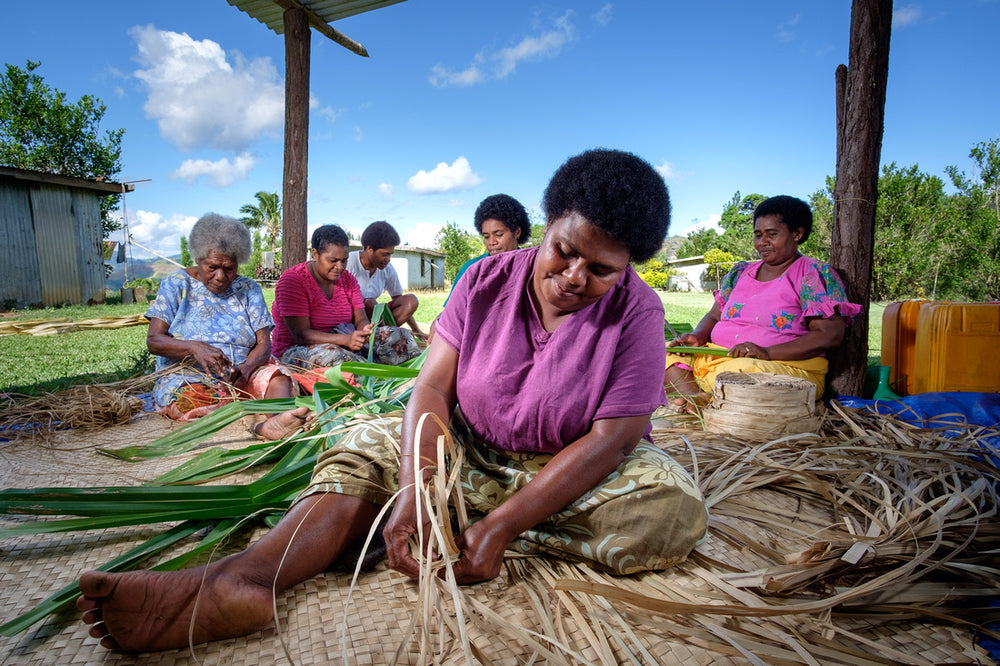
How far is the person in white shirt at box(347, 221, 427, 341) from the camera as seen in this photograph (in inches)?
166

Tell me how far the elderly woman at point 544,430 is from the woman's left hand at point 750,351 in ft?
5.86

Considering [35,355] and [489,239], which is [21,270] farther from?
[489,239]

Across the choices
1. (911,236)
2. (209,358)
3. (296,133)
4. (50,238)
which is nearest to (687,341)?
(209,358)

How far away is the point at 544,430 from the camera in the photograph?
1238mm

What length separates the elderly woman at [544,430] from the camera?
1078mm

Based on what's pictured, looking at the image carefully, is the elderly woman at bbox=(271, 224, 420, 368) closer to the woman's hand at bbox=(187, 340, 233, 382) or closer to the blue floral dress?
the blue floral dress

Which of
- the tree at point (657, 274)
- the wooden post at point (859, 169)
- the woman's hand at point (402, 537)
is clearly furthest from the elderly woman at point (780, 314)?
the tree at point (657, 274)

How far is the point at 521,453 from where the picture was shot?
4.39 ft

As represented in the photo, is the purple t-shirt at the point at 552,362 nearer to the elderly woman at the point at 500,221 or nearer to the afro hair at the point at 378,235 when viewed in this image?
the elderly woman at the point at 500,221

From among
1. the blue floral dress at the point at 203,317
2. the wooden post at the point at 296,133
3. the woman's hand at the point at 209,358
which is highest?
the wooden post at the point at 296,133

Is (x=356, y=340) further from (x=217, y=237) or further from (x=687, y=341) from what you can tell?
(x=687, y=341)

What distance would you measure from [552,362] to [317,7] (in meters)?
4.41

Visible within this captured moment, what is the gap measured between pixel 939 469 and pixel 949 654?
104cm

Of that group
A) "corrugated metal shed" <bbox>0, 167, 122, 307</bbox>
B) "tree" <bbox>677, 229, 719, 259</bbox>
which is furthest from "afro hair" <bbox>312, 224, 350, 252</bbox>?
"tree" <bbox>677, 229, 719, 259</bbox>
